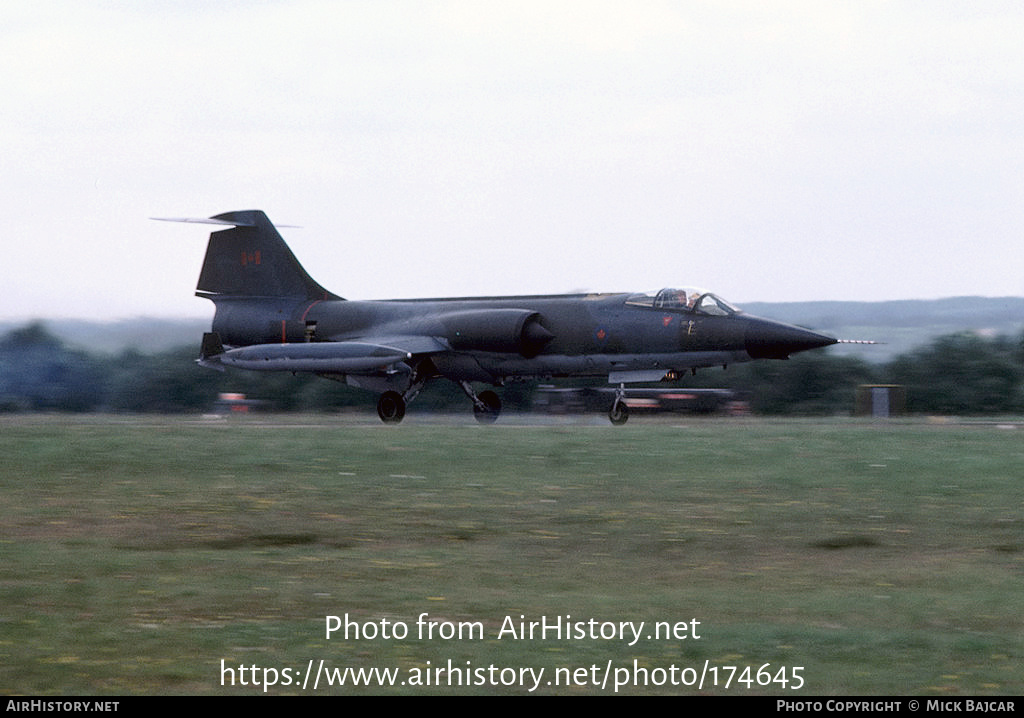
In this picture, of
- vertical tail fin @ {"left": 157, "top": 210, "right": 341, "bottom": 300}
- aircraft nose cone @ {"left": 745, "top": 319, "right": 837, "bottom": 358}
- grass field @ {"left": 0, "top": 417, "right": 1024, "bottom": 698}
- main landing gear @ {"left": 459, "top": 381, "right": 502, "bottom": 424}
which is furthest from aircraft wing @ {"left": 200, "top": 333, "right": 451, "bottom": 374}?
grass field @ {"left": 0, "top": 417, "right": 1024, "bottom": 698}

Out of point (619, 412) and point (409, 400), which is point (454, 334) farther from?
point (619, 412)

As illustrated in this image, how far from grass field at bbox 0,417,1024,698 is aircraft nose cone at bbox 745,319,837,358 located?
8.11 metres

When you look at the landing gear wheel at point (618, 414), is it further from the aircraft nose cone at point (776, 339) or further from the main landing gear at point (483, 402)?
the main landing gear at point (483, 402)

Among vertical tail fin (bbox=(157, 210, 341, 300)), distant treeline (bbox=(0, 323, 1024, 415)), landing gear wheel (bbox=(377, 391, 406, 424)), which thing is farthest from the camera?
distant treeline (bbox=(0, 323, 1024, 415))

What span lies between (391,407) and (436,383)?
1476 cm

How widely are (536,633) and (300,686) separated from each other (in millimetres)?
Result: 1814

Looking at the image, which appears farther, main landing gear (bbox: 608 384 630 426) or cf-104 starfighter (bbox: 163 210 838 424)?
main landing gear (bbox: 608 384 630 426)

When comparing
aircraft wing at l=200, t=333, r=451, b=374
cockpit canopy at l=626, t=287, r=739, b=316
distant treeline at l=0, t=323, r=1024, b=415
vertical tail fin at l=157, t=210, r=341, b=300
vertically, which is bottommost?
distant treeline at l=0, t=323, r=1024, b=415

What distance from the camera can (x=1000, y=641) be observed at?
8992 millimetres

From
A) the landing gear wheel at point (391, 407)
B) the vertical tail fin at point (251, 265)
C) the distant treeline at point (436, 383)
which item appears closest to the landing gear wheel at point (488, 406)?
the landing gear wheel at point (391, 407)

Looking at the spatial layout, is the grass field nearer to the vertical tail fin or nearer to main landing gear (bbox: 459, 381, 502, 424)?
main landing gear (bbox: 459, 381, 502, 424)

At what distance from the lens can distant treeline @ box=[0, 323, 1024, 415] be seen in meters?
41.4

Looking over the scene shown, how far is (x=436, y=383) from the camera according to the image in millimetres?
47844
